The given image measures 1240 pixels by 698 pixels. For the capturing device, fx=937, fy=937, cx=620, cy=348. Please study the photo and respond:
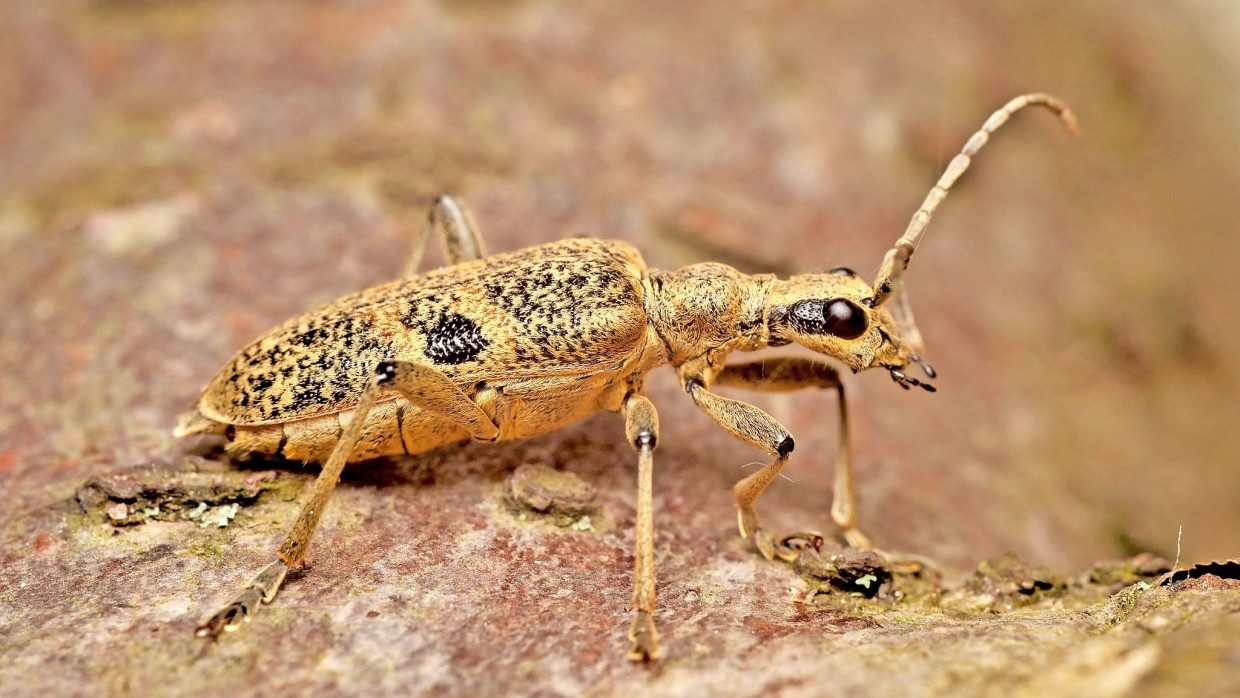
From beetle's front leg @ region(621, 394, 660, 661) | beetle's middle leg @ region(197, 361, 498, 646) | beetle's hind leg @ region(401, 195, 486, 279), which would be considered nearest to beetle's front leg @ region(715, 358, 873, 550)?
beetle's front leg @ region(621, 394, 660, 661)

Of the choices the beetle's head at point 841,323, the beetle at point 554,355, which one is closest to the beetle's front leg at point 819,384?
the beetle at point 554,355

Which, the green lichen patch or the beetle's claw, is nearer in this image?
the beetle's claw


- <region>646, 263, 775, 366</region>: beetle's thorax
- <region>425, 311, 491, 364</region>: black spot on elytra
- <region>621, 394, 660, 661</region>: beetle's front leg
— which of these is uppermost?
<region>646, 263, 775, 366</region>: beetle's thorax

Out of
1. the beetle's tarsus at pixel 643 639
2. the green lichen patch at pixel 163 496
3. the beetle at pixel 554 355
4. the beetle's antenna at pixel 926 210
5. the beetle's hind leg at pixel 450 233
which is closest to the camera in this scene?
the beetle's tarsus at pixel 643 639

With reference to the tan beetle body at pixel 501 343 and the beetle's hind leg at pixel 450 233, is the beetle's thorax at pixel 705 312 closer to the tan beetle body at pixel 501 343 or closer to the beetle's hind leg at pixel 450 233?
the tan beetle body at pixel 501 343

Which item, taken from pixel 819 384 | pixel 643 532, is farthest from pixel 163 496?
pixel 819 384

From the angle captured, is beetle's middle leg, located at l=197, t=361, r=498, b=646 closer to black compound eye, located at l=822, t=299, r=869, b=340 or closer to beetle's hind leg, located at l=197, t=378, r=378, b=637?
beetle's hind leg, located at l=197, t=378, r=378, b=637

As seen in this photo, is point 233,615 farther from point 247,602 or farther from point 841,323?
point 841,323
